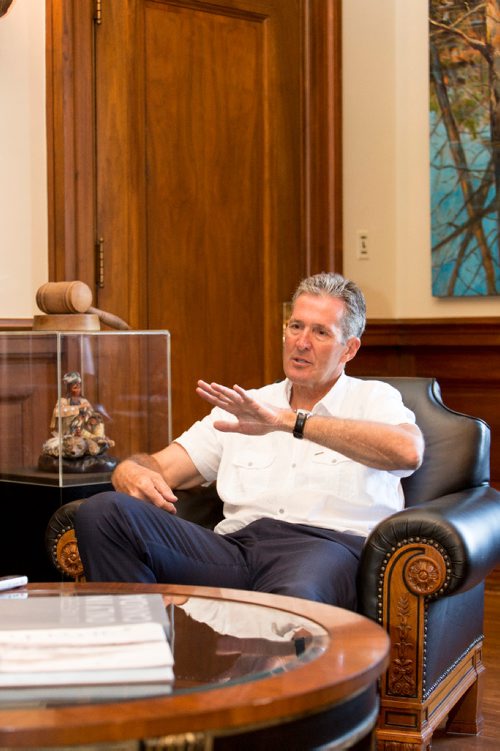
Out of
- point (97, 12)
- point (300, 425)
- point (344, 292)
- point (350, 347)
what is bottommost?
point (300, 425)

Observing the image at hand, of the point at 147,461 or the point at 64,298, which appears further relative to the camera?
the point at 64,298

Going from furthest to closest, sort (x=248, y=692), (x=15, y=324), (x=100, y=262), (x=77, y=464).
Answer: (x=100, y=262) → (x=15, y=324) → (x=77, y=464) → (x=248, y=692)

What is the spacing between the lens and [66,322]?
3057 mm

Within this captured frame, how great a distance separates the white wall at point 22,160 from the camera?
3354mm


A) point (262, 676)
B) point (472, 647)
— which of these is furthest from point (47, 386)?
point (262, 676)

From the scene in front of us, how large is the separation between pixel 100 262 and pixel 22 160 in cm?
42

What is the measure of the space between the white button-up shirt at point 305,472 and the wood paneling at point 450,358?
1590 mm

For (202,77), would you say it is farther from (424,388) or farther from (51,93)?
(424,388)

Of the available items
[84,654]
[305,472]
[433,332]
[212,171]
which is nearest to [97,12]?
[212,171]

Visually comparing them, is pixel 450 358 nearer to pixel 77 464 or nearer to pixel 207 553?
pixel 77 464

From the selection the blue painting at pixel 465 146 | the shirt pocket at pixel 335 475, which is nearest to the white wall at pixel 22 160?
the shirt pocket at pixel 335 475

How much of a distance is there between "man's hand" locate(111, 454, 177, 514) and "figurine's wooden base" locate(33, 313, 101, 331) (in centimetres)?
57

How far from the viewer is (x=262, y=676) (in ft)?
4.75

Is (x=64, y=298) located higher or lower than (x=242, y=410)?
higher
